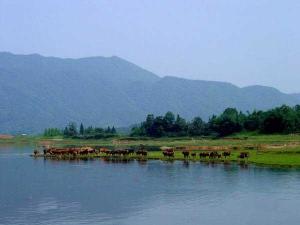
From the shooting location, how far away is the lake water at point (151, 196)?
1173 inches

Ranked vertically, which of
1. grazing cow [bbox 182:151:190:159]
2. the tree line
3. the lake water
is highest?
the tree line

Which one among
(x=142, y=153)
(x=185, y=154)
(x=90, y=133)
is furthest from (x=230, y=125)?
(x=185, y=154)

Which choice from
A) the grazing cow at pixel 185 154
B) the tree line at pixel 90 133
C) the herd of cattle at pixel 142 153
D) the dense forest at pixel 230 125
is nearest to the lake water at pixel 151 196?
the herd of cattle at pixel 142 153

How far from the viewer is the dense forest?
110 m

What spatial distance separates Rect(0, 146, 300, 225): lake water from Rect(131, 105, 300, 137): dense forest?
187ft

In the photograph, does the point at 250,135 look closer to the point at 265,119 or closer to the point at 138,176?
the point at 265,119

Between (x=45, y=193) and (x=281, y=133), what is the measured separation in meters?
77.5

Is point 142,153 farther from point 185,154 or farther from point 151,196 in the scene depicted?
point 151,196

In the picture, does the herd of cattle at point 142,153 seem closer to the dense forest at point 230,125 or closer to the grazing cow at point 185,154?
the grazing cow at point 185,154

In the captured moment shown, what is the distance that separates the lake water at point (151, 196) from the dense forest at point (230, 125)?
187 feet

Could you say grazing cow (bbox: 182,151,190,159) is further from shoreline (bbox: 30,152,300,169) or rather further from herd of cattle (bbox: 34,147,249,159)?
shoreline (bbox: 30,152,300,169)

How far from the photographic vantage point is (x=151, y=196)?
1454 inches

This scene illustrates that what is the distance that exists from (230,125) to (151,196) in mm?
83637

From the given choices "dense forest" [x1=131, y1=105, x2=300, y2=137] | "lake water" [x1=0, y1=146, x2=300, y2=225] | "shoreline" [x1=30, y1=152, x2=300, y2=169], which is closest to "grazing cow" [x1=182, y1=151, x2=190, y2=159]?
"shoreline" [x1=30, y1=152, x2=300, y2=169]
